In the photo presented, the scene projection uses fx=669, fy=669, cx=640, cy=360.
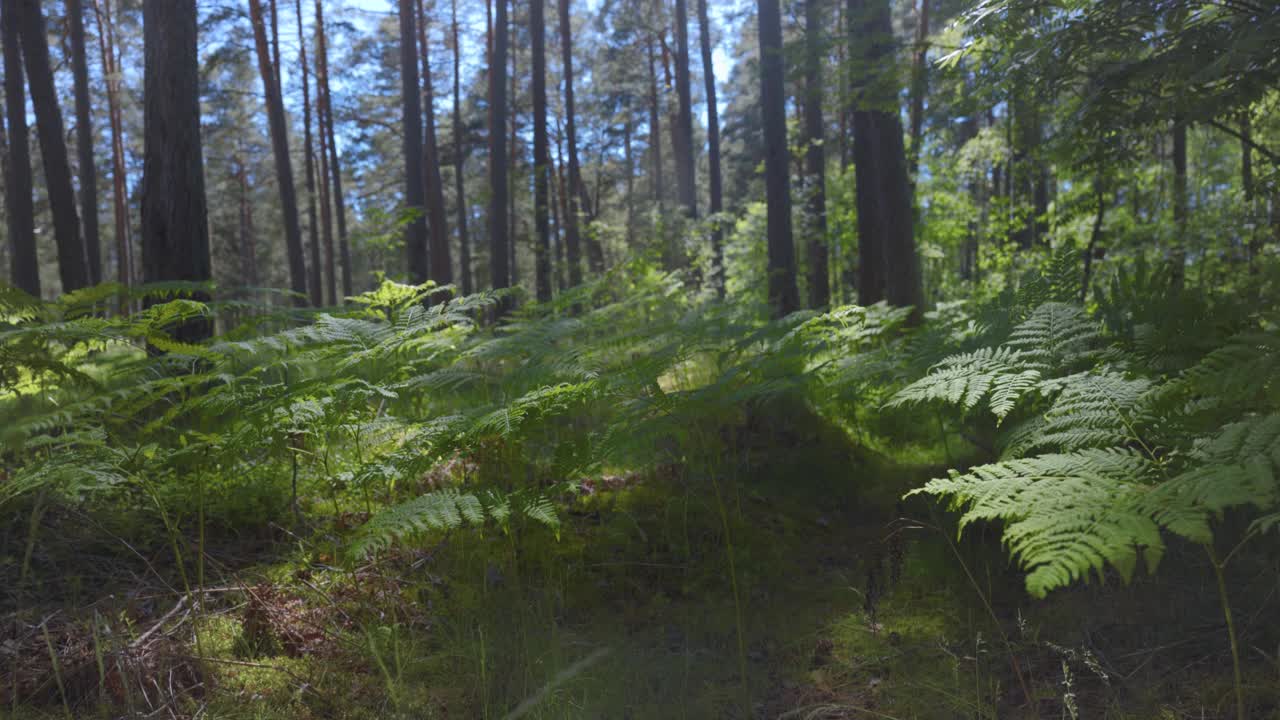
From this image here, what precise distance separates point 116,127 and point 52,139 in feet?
43.4

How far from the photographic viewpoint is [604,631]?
118 inches

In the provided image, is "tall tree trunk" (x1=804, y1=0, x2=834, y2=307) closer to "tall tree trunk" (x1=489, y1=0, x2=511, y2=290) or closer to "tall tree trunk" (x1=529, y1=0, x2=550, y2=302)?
"tall tree trunk" (x1=529, y1=0, x2=550, y2=302)

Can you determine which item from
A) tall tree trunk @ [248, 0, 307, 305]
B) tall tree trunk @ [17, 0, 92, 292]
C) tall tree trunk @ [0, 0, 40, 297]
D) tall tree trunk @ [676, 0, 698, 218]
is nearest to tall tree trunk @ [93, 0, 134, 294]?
tall tree trunk @ [248, 0, 307, 305]

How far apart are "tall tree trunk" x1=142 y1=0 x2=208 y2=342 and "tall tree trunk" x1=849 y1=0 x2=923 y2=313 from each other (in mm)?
5356

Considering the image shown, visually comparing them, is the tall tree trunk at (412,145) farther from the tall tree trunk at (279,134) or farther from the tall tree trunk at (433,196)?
the tall tree trunk at (279,134)

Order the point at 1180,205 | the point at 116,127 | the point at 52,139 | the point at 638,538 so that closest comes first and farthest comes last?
the point at 638,538
the point at 52,139
the point at 1180,205
the point at 116,127

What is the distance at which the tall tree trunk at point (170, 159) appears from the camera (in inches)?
203

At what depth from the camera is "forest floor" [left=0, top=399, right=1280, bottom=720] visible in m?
2.28

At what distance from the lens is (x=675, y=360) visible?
3.40m

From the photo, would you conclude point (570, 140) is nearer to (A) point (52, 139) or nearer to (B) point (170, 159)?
(A) point (52, 139)

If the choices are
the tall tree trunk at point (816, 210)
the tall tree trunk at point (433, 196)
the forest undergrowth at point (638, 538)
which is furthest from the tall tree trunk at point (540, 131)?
the forest undergrowth at point (638, 538)

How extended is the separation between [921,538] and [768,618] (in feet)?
3.22

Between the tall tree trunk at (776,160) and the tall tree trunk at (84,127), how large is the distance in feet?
45.0

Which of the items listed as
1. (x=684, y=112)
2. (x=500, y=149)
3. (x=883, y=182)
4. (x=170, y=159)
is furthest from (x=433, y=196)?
(x=883, y=182)
